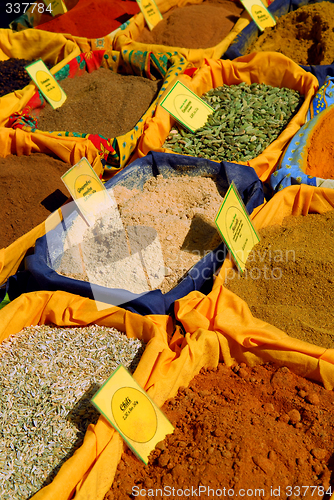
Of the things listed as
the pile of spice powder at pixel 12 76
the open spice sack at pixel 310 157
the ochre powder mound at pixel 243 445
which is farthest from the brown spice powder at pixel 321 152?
the pile of spice powder at pixel 12 76

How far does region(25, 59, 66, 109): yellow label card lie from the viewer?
2383 mm

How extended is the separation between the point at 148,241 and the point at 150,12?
222 centimetres

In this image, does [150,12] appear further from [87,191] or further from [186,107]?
[87,191]

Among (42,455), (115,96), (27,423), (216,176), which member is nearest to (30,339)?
(27,423)

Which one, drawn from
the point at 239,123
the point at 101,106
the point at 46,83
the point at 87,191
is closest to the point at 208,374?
the point at 87,191

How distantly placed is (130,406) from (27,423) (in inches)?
12.3

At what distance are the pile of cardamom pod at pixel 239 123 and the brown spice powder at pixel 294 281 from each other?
56 cm

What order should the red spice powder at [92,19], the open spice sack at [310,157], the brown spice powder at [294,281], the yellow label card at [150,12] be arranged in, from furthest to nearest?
the red spice powder at [92,19] < the yellow label card at [150,12] < the open spice sack at [310,157] < the brown spice powder at [294,281]

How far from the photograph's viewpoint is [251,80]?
106 inches

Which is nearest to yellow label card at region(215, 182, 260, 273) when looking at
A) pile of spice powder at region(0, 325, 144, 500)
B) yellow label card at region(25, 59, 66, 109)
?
pile of spice powder at region(0, 325, 144, 500)

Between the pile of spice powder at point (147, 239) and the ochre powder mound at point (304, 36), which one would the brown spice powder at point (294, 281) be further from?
the ochre powder mound at point (304, 36)

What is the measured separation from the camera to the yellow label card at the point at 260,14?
2942 mm

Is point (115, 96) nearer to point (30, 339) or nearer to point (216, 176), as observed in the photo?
point (216, 176)

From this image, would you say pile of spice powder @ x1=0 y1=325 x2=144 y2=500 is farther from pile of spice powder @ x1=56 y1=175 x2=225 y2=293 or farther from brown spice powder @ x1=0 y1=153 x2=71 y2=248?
brown spice powder @ x1=0 y1=153 x2=71 y2=248
